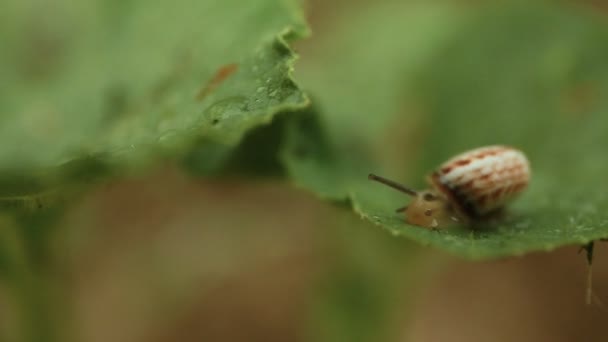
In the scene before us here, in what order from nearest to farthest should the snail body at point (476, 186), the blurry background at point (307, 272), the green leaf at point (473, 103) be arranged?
the snail body at point (476, 186)
the green leaf at point (473, 103)
the blurry background at point (307, 272)

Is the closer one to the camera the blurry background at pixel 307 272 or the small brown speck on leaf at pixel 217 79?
the small brown speck on leaf at pixel 217 79

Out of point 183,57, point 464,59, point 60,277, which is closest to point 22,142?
point 60,277

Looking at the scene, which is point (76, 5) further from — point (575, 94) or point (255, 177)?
point (575, 94)

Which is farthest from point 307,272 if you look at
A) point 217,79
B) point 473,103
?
point 217,79

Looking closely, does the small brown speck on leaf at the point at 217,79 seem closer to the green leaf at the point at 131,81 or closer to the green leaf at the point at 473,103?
the green leaf at the point at 131,81

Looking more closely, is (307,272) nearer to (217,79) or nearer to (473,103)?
(473,103)

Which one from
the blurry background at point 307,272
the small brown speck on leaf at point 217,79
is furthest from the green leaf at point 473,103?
the small brown speck on leaf at point 217,79
